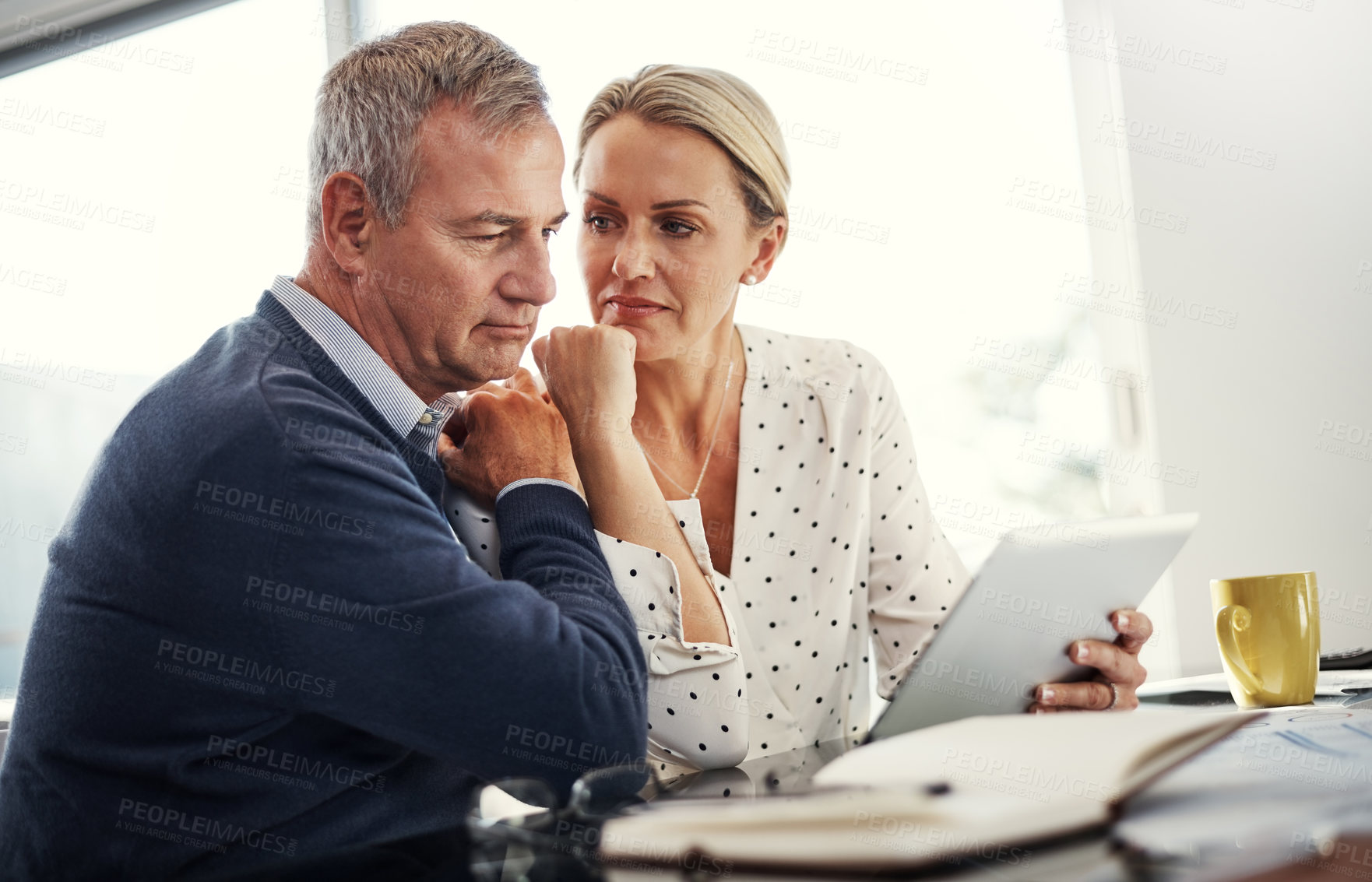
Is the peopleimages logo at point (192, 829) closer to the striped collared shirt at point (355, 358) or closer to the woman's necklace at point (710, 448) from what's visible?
the striped collared shirt at point (355, 358)

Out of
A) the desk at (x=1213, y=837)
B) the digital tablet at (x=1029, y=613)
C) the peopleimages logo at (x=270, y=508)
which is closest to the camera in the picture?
the desk at (x=1213, y=837)

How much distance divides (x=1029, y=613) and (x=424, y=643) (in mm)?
581

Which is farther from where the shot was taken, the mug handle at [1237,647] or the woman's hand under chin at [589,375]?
the woman's hand under chin at [589,375]

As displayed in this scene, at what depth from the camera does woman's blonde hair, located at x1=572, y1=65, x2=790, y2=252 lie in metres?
1.46

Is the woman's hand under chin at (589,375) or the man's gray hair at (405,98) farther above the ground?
the man's gray hair at (405,98)

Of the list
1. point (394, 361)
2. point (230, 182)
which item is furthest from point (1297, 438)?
point (230, 182)

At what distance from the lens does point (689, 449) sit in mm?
1593

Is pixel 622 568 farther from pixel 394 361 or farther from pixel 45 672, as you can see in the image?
pixel 45 672

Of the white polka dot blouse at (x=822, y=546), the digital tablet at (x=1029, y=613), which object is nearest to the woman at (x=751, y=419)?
the white polka dot blouse at (x=822, y=546)

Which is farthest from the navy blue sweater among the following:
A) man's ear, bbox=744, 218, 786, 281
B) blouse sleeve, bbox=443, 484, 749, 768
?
man's ear, bbox=744, 218, 786, 281

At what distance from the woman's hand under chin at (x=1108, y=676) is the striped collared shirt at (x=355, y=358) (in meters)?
0.79

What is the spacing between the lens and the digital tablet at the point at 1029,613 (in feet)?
2.79

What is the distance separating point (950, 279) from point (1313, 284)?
87 centimetres

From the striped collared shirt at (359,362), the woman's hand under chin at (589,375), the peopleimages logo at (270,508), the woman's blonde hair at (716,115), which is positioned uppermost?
the woman's blonde hair at (716,115)
